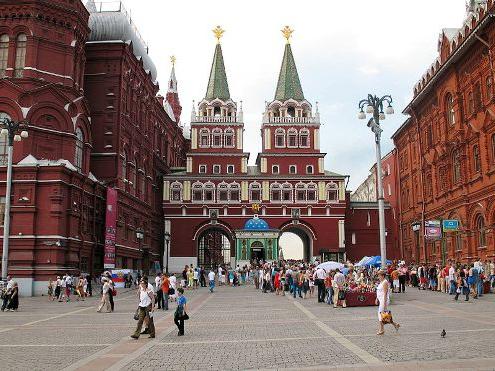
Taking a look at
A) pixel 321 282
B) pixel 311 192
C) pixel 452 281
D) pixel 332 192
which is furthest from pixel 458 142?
A: pixel 311 192

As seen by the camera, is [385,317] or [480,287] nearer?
[385,317]

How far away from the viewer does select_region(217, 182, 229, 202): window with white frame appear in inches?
2744

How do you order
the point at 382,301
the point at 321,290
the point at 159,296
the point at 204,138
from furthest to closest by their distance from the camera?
the point at 204,138
the point at 321,290
the point at 159,296
the point at 382,301

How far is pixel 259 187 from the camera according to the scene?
229ft

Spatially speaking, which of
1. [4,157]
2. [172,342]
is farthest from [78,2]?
[172,342]

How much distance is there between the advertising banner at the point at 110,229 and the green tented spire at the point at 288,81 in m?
32.8

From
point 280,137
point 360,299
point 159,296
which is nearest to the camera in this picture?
point 360,299

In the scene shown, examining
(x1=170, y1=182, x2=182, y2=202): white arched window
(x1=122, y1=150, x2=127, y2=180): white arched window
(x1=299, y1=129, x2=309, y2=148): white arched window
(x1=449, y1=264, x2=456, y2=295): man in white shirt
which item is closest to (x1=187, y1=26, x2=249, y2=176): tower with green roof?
(x1=170, y1=182, x2=182, y2=202): white arched window

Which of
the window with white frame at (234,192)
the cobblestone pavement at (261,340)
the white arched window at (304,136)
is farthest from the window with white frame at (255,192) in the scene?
the cobblestone pavement at (261,340)

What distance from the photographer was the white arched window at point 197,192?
69438mm

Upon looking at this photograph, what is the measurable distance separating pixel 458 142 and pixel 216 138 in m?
37.2

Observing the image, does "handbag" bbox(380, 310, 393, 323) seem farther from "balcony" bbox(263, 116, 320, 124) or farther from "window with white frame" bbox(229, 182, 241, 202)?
"balcony" bbox(263, 116, 320, 124)

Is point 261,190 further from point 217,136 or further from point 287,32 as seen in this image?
point 287,32

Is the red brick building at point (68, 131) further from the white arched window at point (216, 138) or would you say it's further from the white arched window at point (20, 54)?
the white arched window at point (216, 138)
